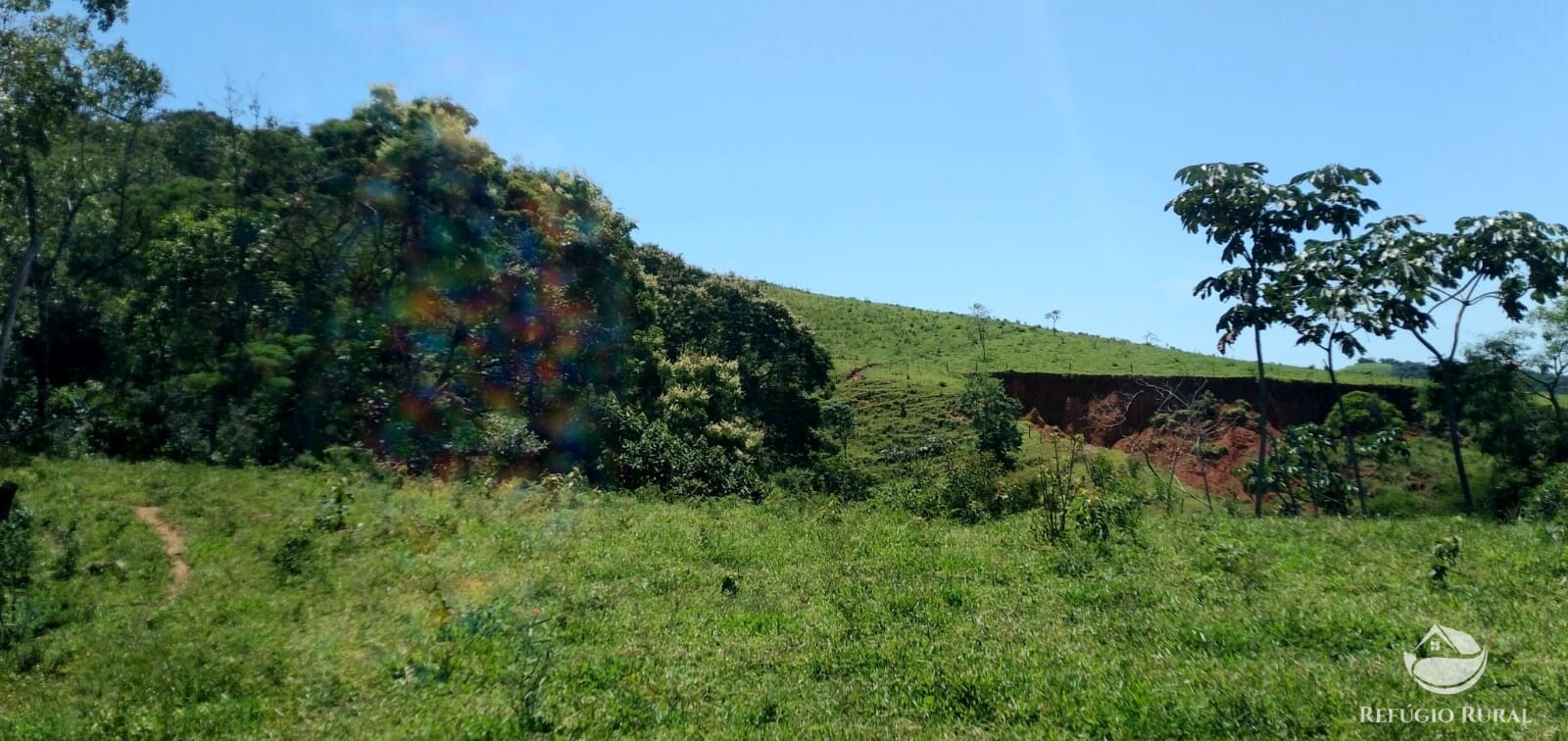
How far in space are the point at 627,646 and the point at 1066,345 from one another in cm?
5221

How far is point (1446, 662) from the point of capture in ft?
21.5

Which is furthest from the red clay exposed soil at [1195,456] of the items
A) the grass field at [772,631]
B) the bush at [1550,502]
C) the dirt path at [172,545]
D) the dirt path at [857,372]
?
the dirt path at [172,545]

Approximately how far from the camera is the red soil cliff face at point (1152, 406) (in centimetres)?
3959

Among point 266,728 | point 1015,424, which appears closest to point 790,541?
point 266,728

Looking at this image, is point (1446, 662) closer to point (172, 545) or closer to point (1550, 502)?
point (1550, 502)

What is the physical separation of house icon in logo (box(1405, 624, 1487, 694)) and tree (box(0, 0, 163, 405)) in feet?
64.1

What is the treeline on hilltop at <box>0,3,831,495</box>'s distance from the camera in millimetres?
23828

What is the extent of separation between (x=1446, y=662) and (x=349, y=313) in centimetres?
2624

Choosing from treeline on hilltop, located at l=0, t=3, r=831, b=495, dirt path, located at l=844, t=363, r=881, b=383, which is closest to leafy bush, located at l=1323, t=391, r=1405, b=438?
treeline on hilltop, located at l=0, t=3, r=831, b=495

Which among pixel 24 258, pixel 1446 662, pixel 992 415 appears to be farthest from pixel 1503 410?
pixel 24 258

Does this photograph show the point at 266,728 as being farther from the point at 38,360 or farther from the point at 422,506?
the point at 38,360

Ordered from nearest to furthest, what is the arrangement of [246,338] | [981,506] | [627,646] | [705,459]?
[627,646] → [981,506] → [705,459] → [246,338]

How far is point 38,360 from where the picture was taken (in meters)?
26.9

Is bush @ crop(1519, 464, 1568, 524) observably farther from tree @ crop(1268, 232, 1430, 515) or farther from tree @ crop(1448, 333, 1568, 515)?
tree @ crop(1448, 333, 1568, 515)
